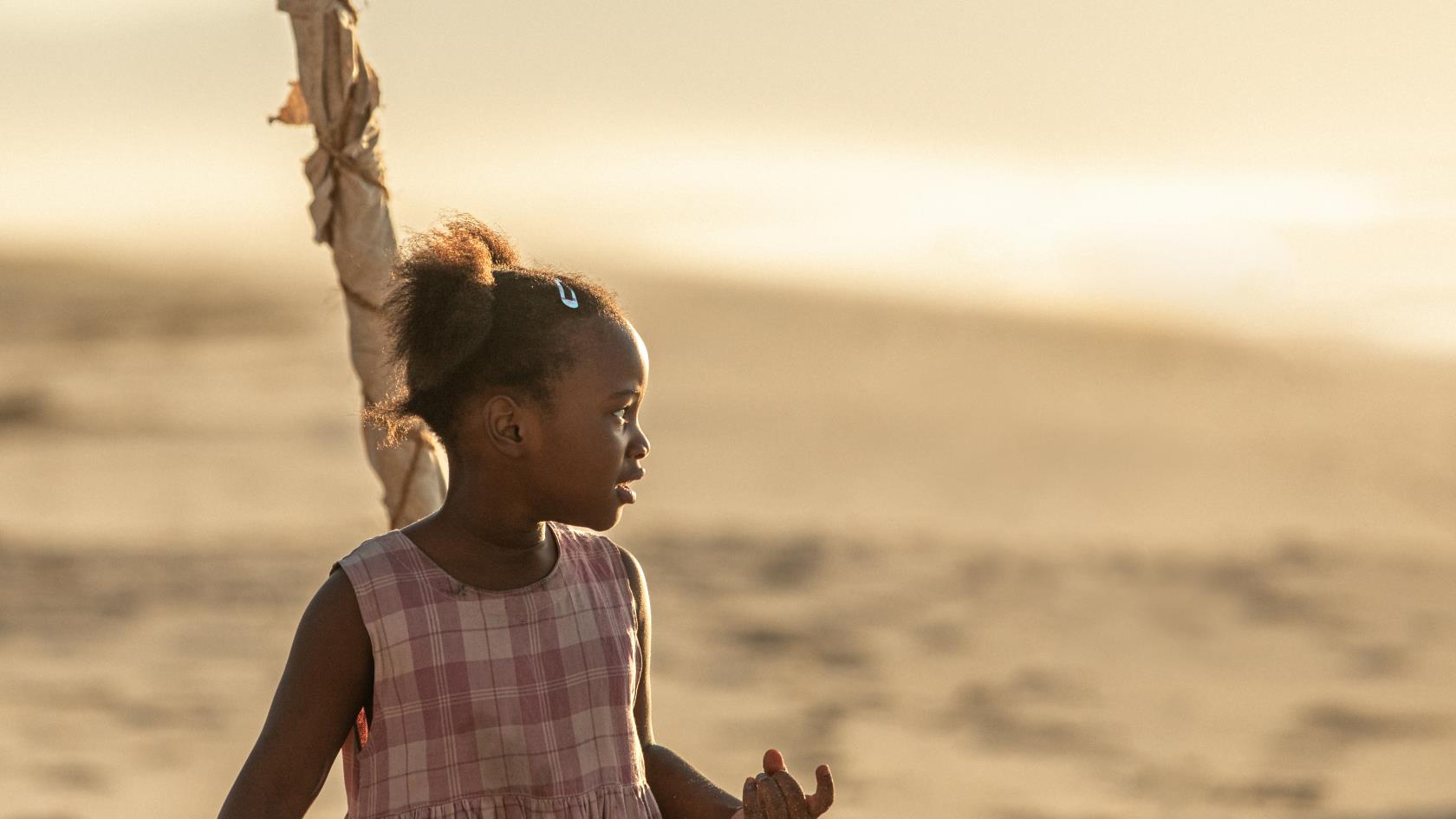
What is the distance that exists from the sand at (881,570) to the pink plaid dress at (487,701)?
803 millimetres

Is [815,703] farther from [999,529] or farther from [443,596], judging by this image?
[443,596]

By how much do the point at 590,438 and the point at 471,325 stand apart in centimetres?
19

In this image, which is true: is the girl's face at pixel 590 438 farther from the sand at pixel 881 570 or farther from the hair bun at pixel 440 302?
the sand at pixel 881 570

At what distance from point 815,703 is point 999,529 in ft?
12.3

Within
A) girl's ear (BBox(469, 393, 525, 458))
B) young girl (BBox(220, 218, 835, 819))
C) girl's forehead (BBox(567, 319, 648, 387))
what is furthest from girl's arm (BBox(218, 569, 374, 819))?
girl's forehead (BBox(567, 319, 648, 387))

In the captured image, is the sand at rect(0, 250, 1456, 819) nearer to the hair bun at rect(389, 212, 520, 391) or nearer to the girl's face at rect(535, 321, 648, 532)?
the hair bun at rect(389, 212, 520, 391)

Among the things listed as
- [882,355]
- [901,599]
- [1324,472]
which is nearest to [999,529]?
[901,599]

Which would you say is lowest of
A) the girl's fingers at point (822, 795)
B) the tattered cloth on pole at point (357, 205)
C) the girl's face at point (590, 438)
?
the girl's fingers at point (822, 795)

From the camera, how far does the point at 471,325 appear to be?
2006mm

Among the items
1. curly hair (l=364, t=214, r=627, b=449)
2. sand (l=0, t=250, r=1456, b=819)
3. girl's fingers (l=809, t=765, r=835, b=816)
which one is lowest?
girl's fingers (l=809, t=765, r=835, b=816)

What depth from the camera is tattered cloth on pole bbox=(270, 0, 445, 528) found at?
2.54 m

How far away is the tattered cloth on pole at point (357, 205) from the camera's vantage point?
8.32ft

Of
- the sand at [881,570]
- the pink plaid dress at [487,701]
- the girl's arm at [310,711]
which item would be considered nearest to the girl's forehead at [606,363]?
the pink plaid dress at [487,701]

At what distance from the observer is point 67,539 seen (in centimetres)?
979
